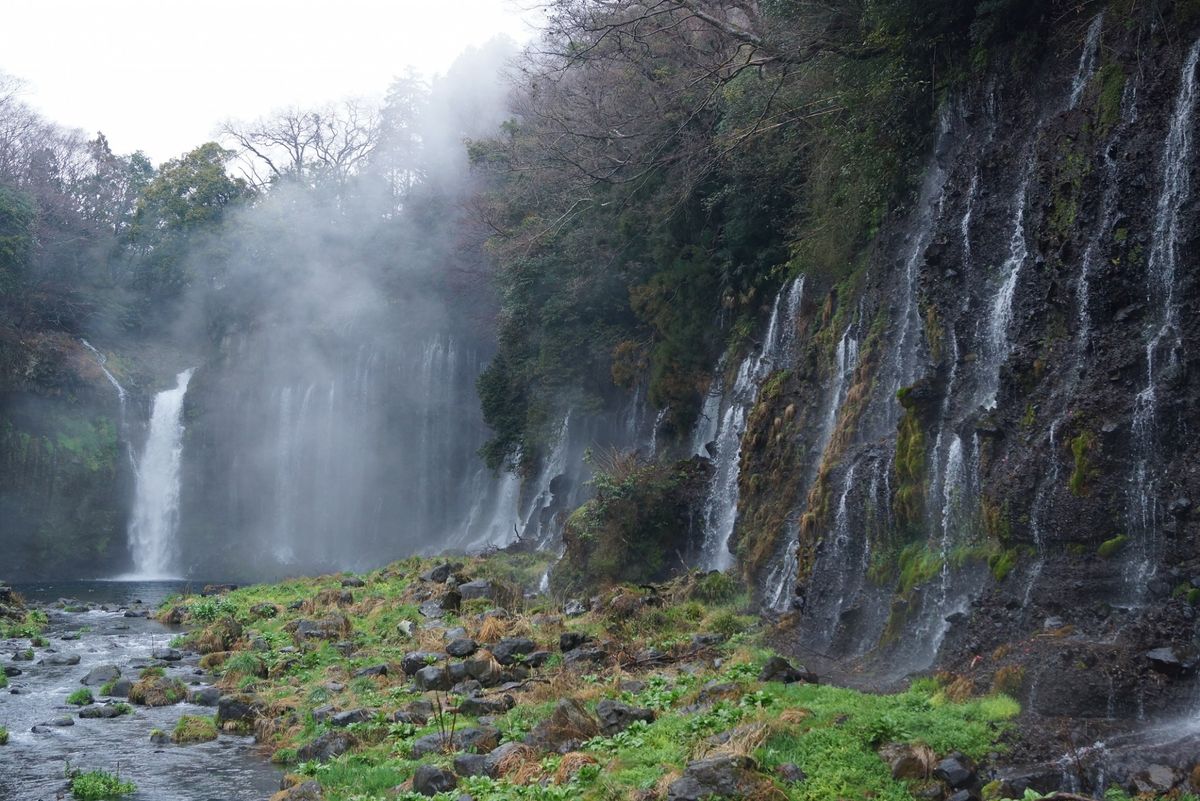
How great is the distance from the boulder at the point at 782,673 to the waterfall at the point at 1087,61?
24.4 ft

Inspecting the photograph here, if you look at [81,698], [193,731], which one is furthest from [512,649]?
[81,698]

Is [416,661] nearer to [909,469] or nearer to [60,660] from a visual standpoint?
[909,469]

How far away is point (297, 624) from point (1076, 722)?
14.9 metres

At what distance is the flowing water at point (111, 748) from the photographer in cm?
1021

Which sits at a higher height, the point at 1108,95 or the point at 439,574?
the point at 1108,95

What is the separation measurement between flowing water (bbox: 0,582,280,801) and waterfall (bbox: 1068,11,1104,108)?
11.8m

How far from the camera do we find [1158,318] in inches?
405

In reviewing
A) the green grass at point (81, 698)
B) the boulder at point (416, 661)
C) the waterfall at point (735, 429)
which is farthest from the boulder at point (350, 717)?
the waterfall at point (735, 429)

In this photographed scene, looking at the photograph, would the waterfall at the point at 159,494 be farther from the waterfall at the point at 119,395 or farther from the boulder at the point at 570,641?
the boulder at the point at 570,641

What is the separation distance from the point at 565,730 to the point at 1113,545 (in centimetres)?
528

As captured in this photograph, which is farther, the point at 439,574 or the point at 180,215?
the point at 180,215

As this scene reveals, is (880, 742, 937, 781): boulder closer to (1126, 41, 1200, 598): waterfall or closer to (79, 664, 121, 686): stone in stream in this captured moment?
(1126, 41, 1200, 598): waterfall

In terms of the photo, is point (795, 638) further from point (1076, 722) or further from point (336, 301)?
point (336, 301)

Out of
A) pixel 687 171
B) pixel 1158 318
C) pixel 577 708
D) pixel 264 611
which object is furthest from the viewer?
pixel 264 611
